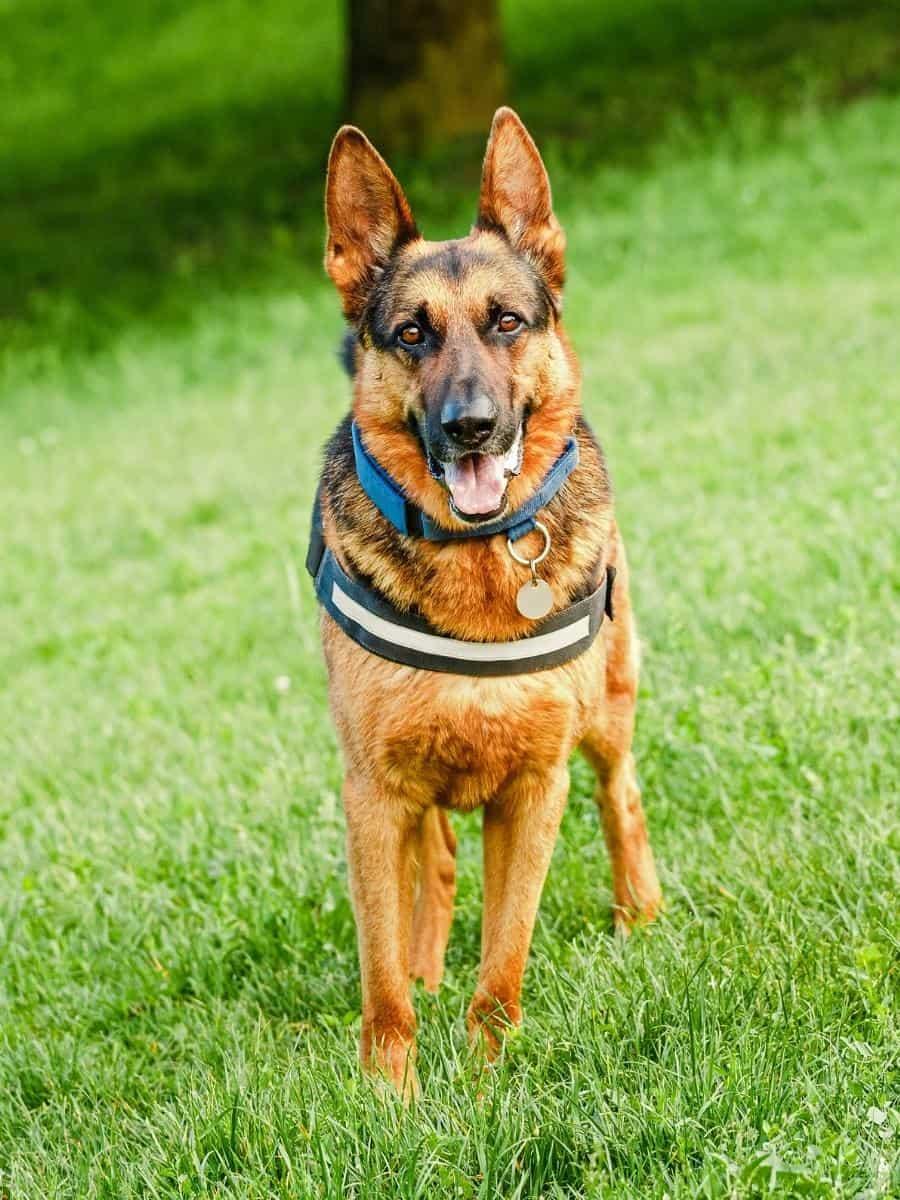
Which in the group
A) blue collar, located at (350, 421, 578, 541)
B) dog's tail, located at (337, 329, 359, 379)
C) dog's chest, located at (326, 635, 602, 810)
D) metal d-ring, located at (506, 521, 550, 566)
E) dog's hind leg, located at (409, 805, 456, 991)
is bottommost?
dog's hind leg, located at (409, 805, 456, 991)

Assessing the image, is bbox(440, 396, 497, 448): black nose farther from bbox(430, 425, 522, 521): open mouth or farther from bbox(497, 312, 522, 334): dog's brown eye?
bbox(497, 312, 522, 334): dog's brown eye

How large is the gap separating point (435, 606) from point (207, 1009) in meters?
1.31

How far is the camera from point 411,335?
365 cm

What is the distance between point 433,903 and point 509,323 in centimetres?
158

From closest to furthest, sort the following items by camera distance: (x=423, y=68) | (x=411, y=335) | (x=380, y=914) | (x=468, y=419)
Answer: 1. (x=468, y=419)
2. (x=380, y=914)
3. (x=411, y=335)
4. (x=423, y=68)

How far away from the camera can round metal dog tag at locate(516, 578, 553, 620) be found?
11.6ft

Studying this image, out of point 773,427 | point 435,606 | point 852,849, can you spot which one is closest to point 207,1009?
point 435,606

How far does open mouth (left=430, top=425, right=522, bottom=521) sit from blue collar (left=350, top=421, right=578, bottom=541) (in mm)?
104

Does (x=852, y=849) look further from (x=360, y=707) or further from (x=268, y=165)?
(x=268, y=165)

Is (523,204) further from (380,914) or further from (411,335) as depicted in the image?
(380,914)

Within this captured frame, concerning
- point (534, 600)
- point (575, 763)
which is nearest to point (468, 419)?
point (534, 600)

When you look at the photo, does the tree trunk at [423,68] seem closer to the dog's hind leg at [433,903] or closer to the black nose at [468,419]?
the dog's hind leg at [433,903]

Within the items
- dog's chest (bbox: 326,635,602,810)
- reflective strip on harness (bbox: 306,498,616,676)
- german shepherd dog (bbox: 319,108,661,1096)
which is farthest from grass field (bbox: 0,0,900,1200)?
reflective strip on harness (bbox: 306,498,616,676)

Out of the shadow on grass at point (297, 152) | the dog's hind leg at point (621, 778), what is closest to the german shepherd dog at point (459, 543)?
the dog's hind leg at point (621, 778)
